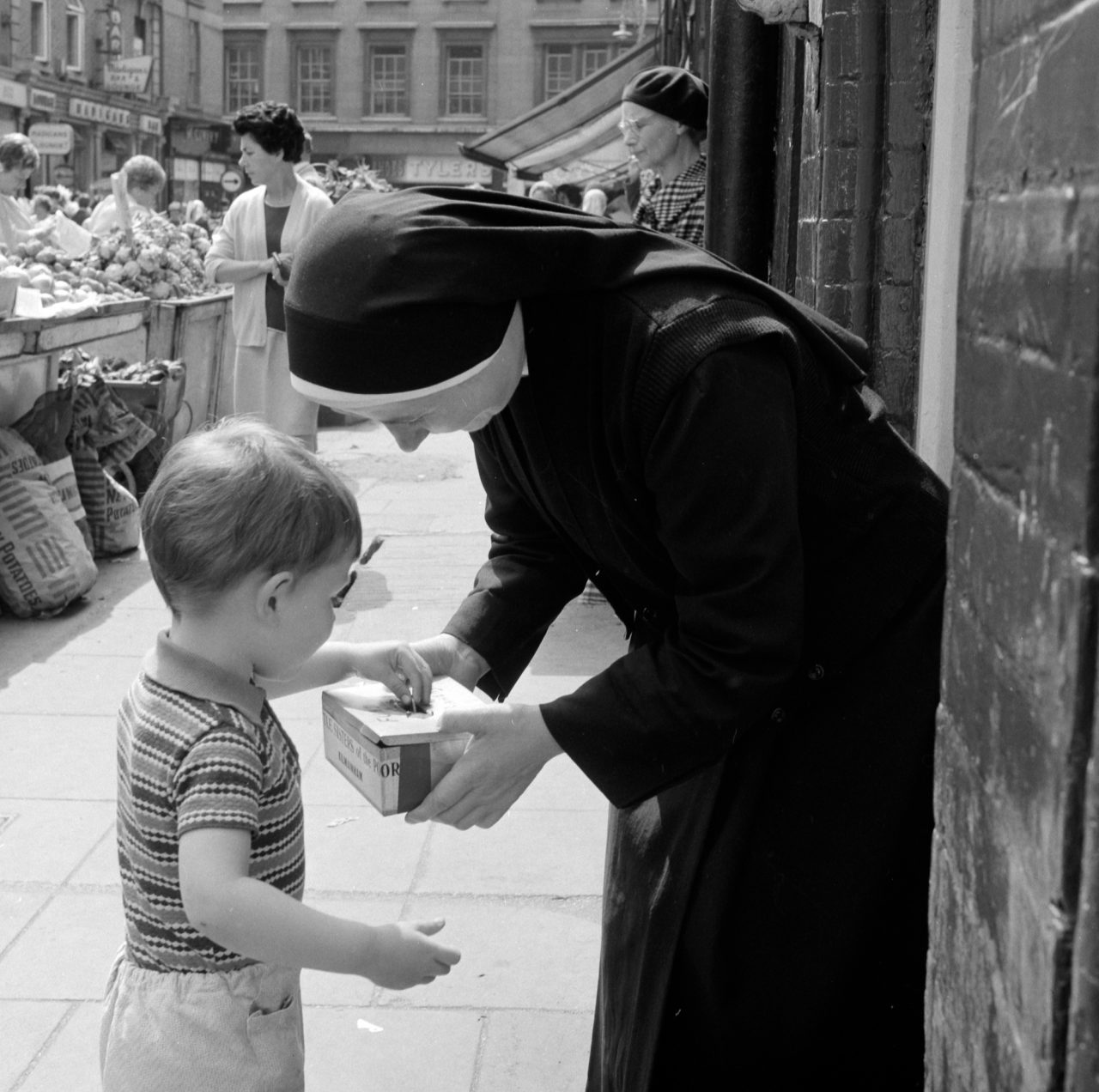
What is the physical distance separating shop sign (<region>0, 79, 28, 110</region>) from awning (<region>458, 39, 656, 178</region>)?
791 inches

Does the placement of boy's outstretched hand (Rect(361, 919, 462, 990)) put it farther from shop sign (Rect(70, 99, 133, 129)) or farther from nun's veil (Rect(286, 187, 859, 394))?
shop sign (Rect(70, 99, 133, 129))

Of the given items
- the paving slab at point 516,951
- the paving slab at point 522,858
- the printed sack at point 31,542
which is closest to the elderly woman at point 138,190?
the printed sack at point 31,542

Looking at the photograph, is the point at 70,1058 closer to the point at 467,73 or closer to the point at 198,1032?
the point at 198,1032

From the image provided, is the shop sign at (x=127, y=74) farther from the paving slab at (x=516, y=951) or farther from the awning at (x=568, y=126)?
the paving slab at (x=516, y=951)

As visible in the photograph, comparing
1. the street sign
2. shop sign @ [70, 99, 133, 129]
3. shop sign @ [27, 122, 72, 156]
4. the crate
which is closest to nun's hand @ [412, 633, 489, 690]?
the crate

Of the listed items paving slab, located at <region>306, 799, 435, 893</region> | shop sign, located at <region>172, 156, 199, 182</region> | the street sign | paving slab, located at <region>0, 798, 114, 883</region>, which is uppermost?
shop sign, located at <region>172, 156, 199, 182</region>

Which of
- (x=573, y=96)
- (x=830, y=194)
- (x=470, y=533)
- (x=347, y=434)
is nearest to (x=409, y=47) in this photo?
(x=573, y=96)

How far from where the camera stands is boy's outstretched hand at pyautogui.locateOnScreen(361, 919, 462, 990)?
1848 mm

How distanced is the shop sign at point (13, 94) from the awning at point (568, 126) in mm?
20080

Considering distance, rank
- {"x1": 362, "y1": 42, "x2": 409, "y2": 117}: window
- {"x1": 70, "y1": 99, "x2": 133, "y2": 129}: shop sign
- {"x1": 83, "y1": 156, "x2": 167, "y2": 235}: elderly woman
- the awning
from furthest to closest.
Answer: {"x1": 362, "y1": 42, "x2": 409, "y2": 117}: window
{"x1": 70, "y1": 99, "x2": 133, "y2": 129}: shop sign
the awning
{"x1": 83, "y1": 156, "x2": 167, "y2": 235}: elderly woman

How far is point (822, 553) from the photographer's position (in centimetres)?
191

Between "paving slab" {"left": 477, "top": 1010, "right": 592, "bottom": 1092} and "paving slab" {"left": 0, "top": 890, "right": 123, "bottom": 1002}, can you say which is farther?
"paving slab" {"left": 0, "top": 890, "right": 123, "bottom": 1002}

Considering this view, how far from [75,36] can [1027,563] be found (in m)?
43.2

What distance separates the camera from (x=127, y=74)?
137ft
